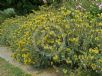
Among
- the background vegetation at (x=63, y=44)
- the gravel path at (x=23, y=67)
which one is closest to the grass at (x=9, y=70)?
the gravel path at (x=23, y=67)

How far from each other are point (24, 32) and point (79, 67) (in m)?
1.84

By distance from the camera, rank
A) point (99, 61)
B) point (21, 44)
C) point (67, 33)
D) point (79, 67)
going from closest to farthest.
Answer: point (99, 61)
point (79, 67)
point (67, 33)
point (21, 44)

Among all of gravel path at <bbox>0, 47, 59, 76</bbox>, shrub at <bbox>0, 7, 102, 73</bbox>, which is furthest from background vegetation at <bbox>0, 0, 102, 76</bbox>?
gravel path at <bbox>0, 47, 59, 76</bbox>

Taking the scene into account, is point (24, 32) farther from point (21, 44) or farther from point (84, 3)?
point (84, 3)

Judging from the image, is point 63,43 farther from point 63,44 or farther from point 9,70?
point 9,70

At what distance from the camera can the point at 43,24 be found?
695cm

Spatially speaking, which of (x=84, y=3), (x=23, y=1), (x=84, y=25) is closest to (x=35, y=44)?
(x=84, y=25)

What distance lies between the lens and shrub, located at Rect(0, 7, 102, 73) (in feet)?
20.2

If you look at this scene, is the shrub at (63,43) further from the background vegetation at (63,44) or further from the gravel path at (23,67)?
the gravel path at (23,67)

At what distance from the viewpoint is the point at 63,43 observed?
6.43 meters

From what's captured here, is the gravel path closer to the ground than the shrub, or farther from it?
A: closer to the ground

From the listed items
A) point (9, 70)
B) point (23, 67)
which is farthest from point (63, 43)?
point (9, 70)

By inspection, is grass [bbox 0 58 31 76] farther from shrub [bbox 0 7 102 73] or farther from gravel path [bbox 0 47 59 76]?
shrub [bbox 0 7 102 73]

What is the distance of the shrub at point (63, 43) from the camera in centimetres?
617
